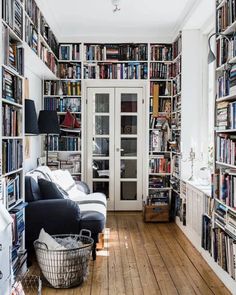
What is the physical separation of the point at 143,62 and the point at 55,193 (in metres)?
3.06

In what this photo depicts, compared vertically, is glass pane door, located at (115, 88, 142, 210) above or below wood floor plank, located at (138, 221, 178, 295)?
above

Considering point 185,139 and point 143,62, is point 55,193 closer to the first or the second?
point 185,139

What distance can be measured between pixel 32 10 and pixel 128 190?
3378 millimetres

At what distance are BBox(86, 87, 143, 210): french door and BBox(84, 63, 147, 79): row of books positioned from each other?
24 centimetres

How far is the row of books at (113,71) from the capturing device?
6266 mm

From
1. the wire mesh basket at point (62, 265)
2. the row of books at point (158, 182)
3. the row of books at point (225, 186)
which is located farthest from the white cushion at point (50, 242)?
the row of books at point (158, 182)

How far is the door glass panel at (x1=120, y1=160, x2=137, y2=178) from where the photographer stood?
6.49 m

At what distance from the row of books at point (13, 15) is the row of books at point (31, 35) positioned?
0.31 meters

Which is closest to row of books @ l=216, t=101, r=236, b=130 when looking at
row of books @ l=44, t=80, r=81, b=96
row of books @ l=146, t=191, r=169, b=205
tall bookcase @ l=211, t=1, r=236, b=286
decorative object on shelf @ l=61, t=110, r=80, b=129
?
tall bookcase @ l=211, t=1, r=236, b=286

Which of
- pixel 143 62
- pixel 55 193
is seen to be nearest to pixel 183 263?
pixel 55 193

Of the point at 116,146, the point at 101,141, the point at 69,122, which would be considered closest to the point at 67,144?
the point at 69,122

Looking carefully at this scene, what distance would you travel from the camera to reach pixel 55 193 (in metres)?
4.12

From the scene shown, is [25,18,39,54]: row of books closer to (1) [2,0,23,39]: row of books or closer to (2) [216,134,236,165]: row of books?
(1) [2,0,23,39]: row of books

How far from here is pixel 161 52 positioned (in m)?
6.27
